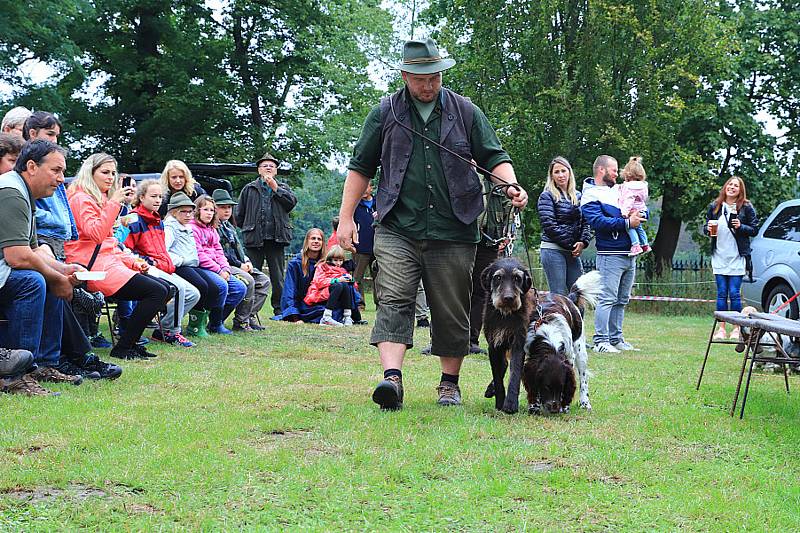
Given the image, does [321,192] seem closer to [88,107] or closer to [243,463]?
[88,107]

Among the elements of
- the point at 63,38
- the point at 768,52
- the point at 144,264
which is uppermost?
the point at 768,52

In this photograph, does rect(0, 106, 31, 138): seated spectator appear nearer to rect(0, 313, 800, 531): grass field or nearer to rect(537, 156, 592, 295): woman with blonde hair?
rect(0, 313, 800, 531): grass field

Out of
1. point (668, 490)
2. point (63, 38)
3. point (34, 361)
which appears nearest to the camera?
point (668, 490)

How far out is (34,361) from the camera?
20.7 ft

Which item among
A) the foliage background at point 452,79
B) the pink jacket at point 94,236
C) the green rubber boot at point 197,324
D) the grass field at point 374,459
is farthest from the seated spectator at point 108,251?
the foliage background at point 452,79

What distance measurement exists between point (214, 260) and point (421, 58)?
553cm

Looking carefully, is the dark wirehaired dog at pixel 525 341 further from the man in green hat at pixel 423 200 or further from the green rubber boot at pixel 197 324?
the green rubber boot at pixel 197 324

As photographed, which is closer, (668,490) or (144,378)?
(668,490)

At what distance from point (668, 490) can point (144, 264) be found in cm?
585

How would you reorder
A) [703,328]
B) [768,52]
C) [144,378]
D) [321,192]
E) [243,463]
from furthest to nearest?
[321,192] → [768,52] → [703,328] → [144,378] → [243,463]

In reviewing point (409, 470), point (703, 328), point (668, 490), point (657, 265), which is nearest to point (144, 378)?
point (409, 470)

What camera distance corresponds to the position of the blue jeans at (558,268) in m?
9.52

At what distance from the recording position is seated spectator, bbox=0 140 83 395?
19.5 ft

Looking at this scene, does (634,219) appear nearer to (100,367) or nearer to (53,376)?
(100,367)
